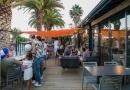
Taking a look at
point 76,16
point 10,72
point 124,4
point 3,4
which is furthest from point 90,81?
point 76,16

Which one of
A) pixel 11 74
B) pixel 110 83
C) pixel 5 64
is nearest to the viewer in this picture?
pixel 110 83

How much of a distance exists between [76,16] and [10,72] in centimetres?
7249

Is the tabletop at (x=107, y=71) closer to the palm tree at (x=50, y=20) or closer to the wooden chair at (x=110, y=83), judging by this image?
the wooden chair at (x=110, y=83)

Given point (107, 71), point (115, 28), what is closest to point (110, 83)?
point (107, 71)

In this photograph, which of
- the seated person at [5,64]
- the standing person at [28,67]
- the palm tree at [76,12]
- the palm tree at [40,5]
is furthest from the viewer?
the palm tree at [76,12]

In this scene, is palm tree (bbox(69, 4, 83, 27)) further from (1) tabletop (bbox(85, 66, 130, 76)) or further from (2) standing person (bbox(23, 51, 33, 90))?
(1) tabletop (bbox(85, 66, 130, 76))

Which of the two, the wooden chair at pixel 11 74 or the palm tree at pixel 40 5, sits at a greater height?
the palm tree at pixel 40 5

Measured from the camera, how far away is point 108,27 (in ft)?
42.4

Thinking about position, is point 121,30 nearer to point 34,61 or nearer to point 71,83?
point 71,83

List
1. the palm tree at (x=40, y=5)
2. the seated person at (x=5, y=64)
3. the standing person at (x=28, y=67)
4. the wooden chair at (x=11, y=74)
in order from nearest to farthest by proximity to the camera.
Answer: the wooden chair at (x=11, y=74)
the seated person at (x=5, y=64)
the standing person at (x=28, y=67)
the palm tree at (x=40, y=5)

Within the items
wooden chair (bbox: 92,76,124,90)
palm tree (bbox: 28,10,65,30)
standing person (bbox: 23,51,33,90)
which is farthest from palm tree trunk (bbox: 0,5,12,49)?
palm tree (bbox: 28,10,65,30)

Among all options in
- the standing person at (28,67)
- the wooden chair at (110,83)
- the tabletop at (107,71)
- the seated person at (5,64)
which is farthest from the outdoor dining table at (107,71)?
the seated person at (5,64)

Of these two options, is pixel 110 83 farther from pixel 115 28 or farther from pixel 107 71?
pixel 115 28

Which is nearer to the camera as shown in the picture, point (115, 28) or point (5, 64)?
point (5, 64)
